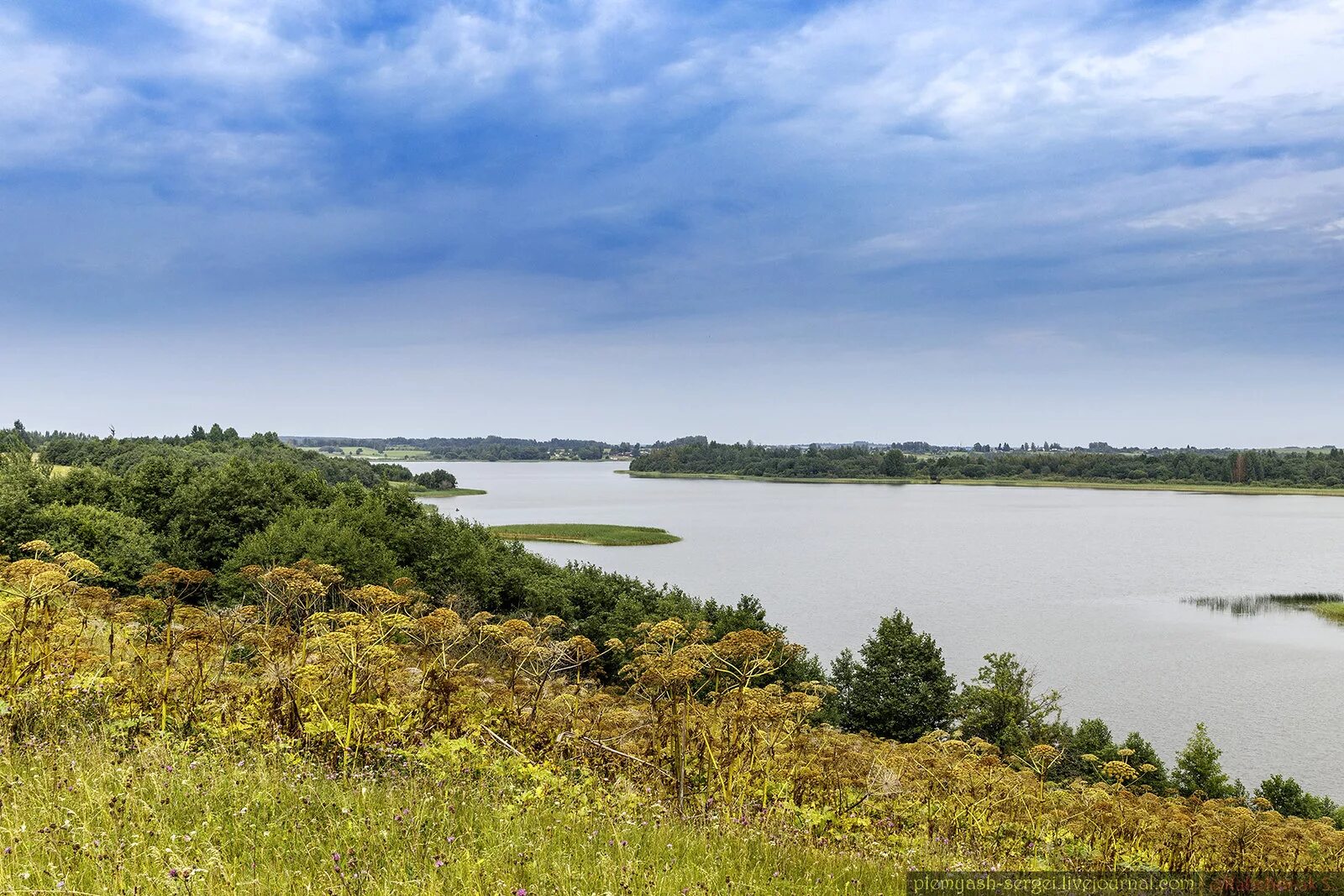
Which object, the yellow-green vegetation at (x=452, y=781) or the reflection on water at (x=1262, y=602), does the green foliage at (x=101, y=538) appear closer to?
the yellow-green vegetation at (x=452, y=781)

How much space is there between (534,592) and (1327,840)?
2618cm

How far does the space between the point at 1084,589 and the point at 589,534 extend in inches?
1749

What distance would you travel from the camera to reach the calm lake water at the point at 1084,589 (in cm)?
2942

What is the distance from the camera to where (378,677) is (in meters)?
7.54

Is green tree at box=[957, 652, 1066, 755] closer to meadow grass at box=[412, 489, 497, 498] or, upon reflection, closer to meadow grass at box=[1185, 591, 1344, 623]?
meadow grass at box=[1185, 591, 1344, 623]

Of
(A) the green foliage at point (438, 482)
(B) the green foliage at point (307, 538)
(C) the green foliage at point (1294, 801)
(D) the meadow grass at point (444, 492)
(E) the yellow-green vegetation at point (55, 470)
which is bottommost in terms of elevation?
(D) the meadow grass at point (444, 492)

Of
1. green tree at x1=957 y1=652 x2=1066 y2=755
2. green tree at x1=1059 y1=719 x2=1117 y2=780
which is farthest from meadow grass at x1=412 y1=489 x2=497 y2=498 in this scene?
green tree at x1=1059 y1=719 x2=1117 y2=780

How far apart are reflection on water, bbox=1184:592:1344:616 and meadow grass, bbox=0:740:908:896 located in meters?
53.7

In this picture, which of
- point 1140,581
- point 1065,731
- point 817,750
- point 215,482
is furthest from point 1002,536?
point 817,750

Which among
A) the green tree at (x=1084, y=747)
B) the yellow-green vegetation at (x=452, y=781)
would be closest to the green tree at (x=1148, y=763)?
the green tree at (x=1084, y=747)

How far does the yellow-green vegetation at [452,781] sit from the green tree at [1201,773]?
39.9 ft

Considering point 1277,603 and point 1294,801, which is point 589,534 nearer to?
point 1277,603

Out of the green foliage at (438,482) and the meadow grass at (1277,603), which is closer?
the meadow grass at (1277,603)

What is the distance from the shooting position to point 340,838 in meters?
4.31
